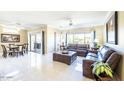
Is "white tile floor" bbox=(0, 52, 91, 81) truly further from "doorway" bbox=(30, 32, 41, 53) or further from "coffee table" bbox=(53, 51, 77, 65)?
"doorway" bbox=(30, 32, 41, 53)

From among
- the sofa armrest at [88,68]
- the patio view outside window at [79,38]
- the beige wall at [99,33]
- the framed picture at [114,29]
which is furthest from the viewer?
the patio view outside window at [79,38]

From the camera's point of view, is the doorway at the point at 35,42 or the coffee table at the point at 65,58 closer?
the coffee table at the point at 65,58

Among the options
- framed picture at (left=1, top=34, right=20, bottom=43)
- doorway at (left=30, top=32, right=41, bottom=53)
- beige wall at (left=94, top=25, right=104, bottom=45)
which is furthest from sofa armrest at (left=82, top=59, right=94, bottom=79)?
framed picture at (left=1, top=34, right=20, bottom=43)

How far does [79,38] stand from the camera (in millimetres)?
11047

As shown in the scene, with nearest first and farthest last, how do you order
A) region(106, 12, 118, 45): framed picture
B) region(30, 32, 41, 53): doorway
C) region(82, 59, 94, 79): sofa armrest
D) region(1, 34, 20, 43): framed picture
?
region(106, 12, 118, 45): framed picture < region(82, 59, 94, 79): sofa armrest < region(1, 34, 20, 43): framed picture < region(30, 32, 41, 53): doorway

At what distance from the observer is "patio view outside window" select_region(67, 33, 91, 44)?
34.1ft

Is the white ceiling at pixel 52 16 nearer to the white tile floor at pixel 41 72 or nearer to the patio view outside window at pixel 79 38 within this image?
the white tile floor at pixel 41 72

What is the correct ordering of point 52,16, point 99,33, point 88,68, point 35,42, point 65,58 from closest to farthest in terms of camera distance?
point 88,68 < point 65,58 < point 52,16 < point 99,33 < point 35,42

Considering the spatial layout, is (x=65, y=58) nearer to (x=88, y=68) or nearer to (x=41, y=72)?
(x=41, y=72)

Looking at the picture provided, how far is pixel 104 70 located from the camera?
2.58 meters

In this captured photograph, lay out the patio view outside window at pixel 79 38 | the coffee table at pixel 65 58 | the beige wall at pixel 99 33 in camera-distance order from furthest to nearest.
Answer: the patio view outside window at pixel 79 38 < the beige wall at pixel 99 33 < the coffee table at pixel 65 58

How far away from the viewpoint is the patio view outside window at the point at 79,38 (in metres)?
10.4

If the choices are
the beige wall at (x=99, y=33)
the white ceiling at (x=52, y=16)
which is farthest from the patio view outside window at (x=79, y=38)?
the white ceiling at (x=52, y=16)

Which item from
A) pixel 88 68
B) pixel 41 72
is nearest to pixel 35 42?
pixel 41 72
